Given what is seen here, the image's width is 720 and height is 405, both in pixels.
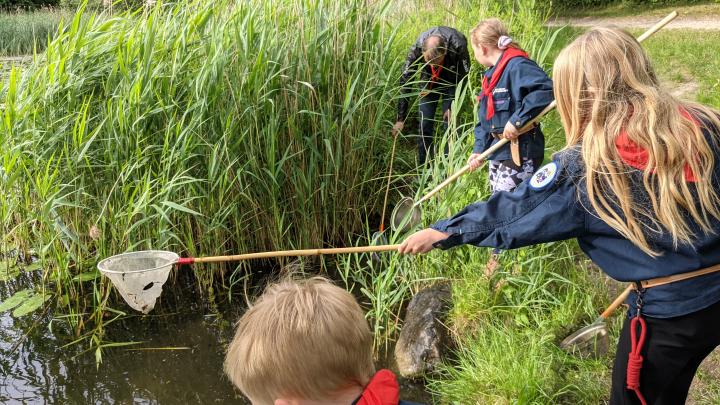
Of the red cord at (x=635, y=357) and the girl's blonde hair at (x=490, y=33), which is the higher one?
the girl's blonde hair at (x=490, y=33)

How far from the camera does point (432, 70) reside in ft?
16.7

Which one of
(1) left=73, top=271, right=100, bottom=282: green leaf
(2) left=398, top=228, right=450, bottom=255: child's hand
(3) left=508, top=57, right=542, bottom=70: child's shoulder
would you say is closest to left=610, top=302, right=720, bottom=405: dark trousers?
(2) left=398, top=228, right=450, bottom=255: child's hand

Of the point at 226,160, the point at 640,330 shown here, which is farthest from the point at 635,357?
the point at 226,160

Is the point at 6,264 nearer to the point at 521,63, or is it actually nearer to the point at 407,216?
the point at 407,216

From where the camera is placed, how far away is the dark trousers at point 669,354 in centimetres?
182

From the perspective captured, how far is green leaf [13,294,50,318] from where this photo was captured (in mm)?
4059

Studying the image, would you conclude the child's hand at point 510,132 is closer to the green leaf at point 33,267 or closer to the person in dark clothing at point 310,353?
the person in dark clothing at point 310,353

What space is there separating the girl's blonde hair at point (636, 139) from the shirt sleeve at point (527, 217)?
7cm

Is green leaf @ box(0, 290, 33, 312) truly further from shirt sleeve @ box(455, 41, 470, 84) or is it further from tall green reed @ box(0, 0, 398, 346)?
shirt sleeve @ box(455, 41, 470, 84)

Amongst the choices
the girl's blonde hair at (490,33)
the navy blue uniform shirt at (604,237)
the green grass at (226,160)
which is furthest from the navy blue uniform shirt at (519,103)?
the navy blue uniform shirt at (604,237)

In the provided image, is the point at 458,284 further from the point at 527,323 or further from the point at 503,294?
the point at 527,323

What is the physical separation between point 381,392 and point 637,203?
91 cm

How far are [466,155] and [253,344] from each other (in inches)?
127

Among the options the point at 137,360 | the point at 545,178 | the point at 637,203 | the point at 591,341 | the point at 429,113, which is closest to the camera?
the point at 637,203
